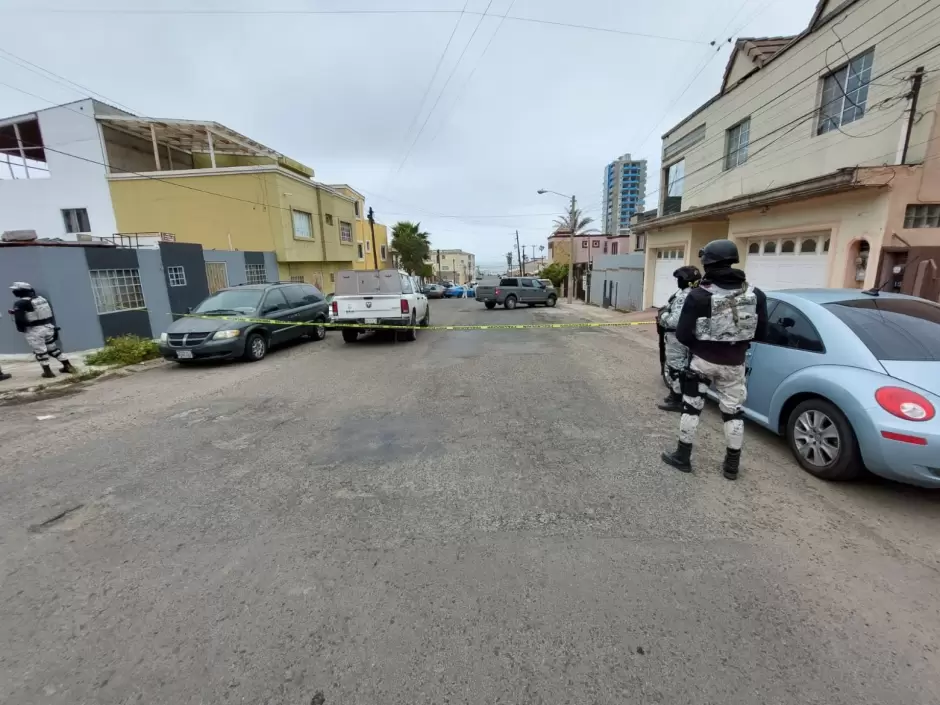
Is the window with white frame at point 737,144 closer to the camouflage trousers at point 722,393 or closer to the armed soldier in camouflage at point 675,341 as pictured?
the armed soldier in camouflage at point 675,341

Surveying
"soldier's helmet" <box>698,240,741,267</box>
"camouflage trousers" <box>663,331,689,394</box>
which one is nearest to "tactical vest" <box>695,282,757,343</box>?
"soldier's helmet" <box>698,240,741,267</box>

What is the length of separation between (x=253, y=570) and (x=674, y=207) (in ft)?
63.0

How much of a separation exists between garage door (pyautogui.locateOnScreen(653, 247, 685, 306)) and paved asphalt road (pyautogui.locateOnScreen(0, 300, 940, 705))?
42.6ft

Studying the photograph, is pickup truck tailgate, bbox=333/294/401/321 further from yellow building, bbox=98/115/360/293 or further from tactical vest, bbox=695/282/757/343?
yellow building, bbox=98/115/360/293

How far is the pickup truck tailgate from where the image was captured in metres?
10.5

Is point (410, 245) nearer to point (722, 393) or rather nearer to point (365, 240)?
point (365, 240)

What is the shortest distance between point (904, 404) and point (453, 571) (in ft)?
10.8

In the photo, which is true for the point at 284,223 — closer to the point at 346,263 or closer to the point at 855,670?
the point at 346,263

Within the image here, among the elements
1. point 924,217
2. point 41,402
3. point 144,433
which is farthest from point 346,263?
point 924,217

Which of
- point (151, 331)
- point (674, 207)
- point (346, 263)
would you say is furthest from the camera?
point (346, 263)

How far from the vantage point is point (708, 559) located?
2568 millimetres

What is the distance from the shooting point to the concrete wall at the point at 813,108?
7977 mm

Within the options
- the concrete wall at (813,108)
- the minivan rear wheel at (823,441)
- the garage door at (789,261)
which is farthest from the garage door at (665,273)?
the minivan rear wheel at (823,441)

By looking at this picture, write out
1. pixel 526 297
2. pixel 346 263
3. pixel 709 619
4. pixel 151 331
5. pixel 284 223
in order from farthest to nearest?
pixel 346 263 < pixel 526 297 < pixel 284 223 < pixel 151 331 < pixel 709 619
